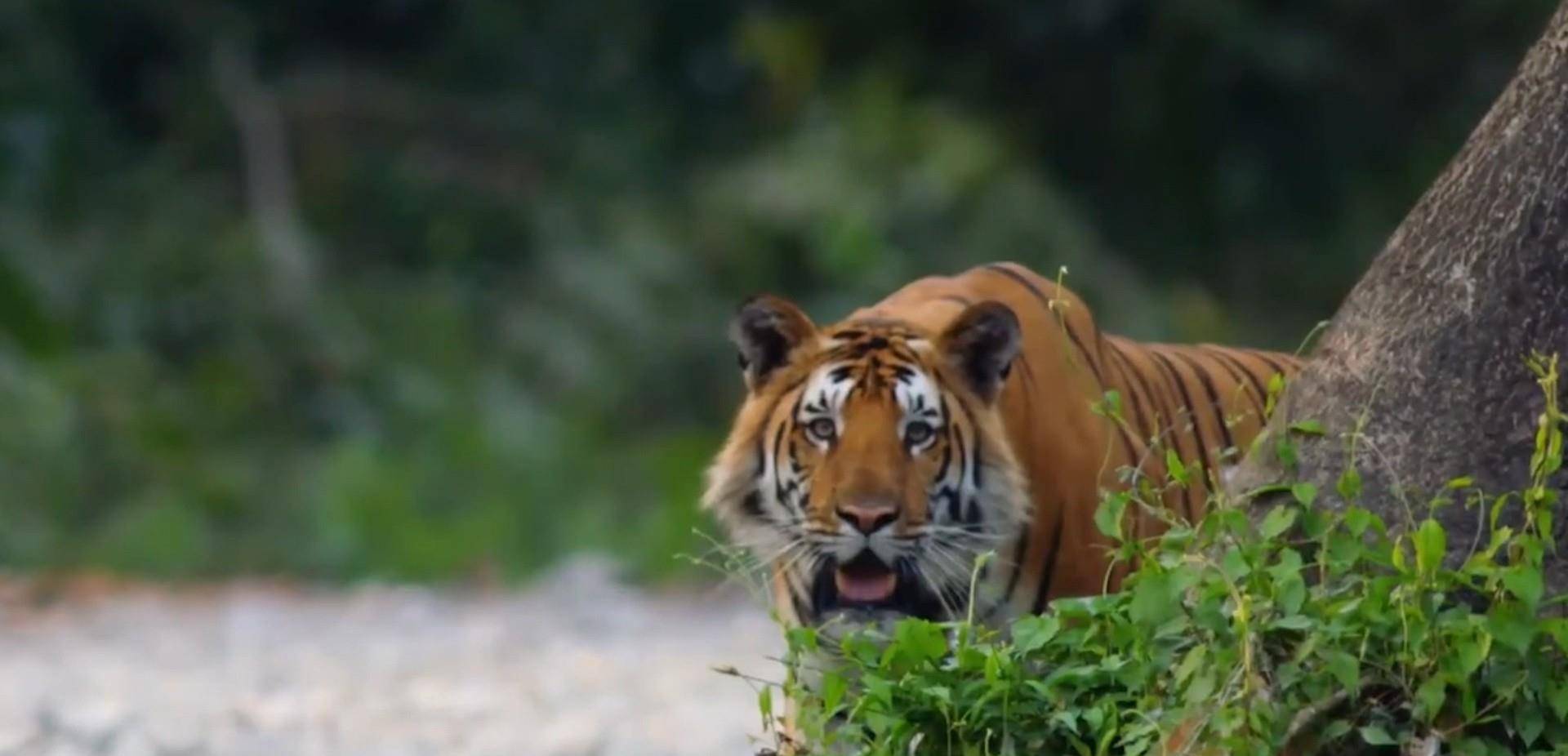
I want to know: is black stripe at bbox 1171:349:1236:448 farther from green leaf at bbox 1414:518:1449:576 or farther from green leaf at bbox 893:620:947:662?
green leaf at bbox 1414:518:1449:576

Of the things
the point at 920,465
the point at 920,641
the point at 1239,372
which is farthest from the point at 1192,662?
the point at 1239,372

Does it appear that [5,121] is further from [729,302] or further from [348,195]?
[729,302]

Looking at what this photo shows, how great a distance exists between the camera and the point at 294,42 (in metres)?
16.9

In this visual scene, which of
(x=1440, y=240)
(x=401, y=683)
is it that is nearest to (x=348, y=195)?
(x=401, y=683)

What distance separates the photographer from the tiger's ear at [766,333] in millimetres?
4832

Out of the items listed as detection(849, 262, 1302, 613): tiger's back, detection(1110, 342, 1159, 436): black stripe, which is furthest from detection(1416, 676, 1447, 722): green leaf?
detection(1110, 342, 1159, 436): black stripe

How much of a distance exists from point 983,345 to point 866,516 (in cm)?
41

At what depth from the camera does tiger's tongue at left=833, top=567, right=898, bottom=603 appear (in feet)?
15.3

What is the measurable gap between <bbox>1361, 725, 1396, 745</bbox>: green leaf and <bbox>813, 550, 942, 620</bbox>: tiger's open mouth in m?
1.26

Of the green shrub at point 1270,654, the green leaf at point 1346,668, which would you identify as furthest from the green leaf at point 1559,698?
the green leaf at point 1346,668

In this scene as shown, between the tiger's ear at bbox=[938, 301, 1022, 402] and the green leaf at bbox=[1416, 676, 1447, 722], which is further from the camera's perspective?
the tiger's ear at bbox=[938, 301, 1022, 402]

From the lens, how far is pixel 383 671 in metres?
9.29

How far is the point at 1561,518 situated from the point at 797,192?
1204cm

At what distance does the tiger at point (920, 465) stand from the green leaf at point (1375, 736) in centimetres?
110
